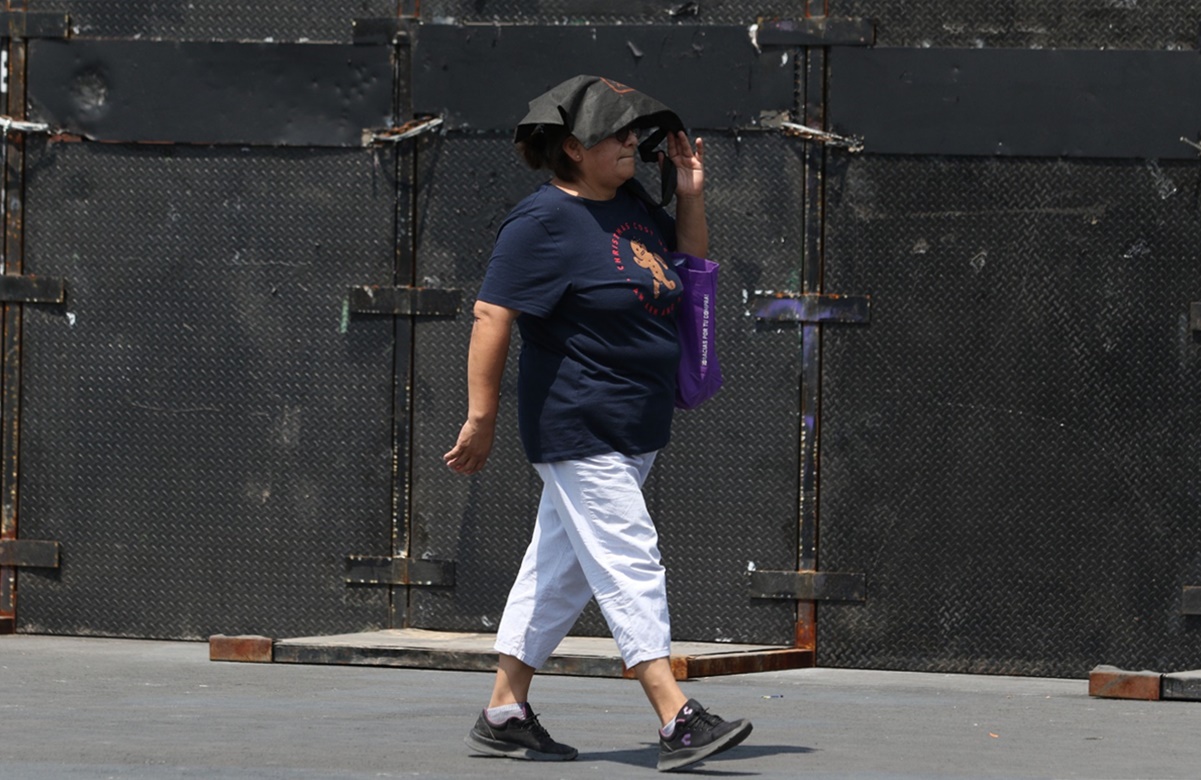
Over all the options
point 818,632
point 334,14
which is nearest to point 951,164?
point 818,632

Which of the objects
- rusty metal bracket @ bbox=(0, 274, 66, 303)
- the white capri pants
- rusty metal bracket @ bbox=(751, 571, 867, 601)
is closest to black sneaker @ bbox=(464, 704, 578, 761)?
the white capri pants

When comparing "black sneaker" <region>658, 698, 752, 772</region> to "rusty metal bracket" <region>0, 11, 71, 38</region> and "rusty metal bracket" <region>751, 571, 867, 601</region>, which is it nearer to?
"rusty metal bracket" <region>751, 571, 867, 601</region>

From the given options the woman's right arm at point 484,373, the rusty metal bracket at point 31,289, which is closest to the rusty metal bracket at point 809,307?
the woman's right arm at point 484,373

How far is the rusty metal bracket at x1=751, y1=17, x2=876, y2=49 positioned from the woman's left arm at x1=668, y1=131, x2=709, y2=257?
2.01 m

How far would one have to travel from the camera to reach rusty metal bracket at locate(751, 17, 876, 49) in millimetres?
8055

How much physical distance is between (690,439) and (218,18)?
231cm

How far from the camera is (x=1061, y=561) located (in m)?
8.03

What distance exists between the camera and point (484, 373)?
584 cm

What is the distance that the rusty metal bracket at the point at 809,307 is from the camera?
318 inches

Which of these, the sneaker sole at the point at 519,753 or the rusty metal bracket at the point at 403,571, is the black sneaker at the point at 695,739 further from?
the rusty metal bracket at the point at 403,571

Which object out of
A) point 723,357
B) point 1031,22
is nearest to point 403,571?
point 723,357

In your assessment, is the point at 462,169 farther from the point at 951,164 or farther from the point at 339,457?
the point at 951,164

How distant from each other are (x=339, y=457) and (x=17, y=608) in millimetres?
1374

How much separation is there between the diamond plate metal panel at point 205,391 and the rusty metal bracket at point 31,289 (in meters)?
0.05
